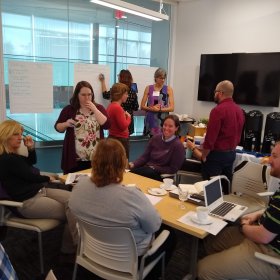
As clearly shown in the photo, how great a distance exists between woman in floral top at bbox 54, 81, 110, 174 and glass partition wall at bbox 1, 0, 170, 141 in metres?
1.77

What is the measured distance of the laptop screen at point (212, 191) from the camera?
6.41 ft

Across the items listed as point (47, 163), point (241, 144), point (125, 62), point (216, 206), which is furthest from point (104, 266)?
point (125, 62)

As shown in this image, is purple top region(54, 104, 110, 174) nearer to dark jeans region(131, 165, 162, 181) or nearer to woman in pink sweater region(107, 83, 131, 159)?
woman in pink sweater region(107, 83, 131, 159)

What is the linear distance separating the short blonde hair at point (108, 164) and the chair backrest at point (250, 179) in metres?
1.40

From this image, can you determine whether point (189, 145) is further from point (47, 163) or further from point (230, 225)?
point (47, 163)

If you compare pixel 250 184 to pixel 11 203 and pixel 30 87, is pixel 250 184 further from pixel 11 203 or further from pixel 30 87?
pixel 30 87

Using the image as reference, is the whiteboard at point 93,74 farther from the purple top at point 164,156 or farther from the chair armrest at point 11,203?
the chair armrest at point 11,203

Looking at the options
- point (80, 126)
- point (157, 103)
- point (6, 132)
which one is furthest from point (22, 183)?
point (157, 103)

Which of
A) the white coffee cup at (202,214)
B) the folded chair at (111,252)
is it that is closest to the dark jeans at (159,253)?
the folded chair at (111,252)

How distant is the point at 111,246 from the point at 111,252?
0.15ft

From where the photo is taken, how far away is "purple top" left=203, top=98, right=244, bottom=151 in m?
2.94

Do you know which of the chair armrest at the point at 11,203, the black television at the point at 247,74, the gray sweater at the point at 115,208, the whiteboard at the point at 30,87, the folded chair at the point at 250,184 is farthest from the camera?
the black television at the point at 247,74

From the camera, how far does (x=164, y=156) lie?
3074 millimetres

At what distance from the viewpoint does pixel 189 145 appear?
3.56 metres
